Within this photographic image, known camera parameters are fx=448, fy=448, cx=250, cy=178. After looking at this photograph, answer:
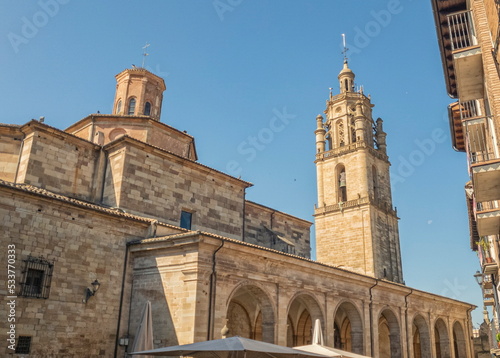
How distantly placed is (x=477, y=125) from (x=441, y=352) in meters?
20.2

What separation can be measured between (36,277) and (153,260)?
367 cm

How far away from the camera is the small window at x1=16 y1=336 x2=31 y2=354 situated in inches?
500

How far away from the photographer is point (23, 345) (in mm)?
12805

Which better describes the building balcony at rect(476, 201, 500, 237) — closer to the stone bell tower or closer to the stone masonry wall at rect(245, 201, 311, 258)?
the stone masonry wall at rect(245, 201, 311, 258)

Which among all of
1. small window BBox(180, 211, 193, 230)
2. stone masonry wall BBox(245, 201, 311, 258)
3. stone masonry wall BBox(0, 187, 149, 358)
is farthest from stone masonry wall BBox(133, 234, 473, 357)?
stone masonry wall BBox(245, 201, 311, 258)

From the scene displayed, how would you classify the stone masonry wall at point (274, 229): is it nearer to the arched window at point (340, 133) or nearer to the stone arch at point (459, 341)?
the stone arch at point (459, 341)

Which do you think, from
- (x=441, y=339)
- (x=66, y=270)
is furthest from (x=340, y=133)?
(x=66, y=270)

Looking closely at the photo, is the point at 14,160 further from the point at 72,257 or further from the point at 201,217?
the point at 201,217

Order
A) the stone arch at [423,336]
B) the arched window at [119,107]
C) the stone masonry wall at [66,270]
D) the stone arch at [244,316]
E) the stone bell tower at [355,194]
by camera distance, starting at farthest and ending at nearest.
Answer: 1. the stone bell tower at [355,194]
2. the stone arch at [423,336]
3. the arched window at [119,107]
4. the stone arch at [244,316]
5. the stone masonry wall at [66,270]

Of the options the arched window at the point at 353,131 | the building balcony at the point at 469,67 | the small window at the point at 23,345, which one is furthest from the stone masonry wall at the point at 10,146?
the arched window at the point at 353,131

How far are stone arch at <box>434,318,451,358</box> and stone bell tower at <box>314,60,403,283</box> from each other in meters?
5.70

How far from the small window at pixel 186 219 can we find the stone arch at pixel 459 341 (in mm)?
19580

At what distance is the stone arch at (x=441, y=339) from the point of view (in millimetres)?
26617

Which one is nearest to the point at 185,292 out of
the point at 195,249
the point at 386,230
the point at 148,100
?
the point at 195,249
